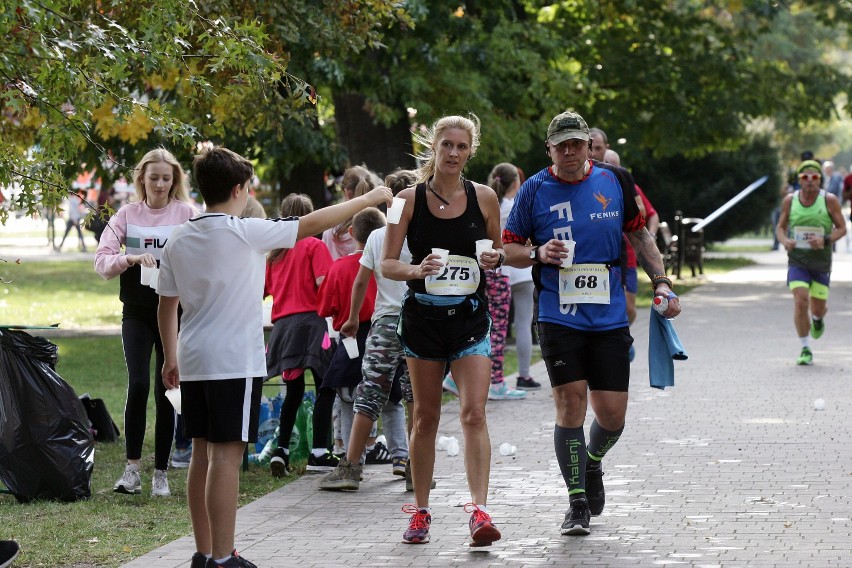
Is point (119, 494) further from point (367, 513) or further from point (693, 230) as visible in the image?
point (693, 230)

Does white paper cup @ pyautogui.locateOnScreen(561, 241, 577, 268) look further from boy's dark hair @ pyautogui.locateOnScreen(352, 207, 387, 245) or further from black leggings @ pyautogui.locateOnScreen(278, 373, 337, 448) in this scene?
black leggings @ pyautogui.locateOnScreen(278, 373, 337, 448)

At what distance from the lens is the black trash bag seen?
753cm

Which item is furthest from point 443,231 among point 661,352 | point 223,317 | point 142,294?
point 142,294

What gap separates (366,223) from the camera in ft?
26.9

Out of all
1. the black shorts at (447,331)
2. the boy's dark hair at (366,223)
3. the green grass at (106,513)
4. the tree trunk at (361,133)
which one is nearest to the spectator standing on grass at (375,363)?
the boy's dark hair at (366,223)

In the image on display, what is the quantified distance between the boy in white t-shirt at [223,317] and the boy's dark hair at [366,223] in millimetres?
2625

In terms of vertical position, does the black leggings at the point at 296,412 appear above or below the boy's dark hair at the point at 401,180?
below

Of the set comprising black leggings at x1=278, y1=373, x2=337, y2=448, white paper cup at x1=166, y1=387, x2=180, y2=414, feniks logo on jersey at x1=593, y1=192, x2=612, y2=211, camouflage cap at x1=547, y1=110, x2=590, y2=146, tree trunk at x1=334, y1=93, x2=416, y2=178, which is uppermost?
tree trunk at x1=334, y1=93, x2=416, y2=178

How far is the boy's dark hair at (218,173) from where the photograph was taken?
217 inches

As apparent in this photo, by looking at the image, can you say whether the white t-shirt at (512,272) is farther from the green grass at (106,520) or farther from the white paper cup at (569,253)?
the white paper cup at (569,253)

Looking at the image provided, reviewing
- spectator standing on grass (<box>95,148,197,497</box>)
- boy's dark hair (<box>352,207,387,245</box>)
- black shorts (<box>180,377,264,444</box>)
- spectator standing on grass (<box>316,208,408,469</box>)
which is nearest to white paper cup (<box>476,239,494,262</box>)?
black shorts (<box>180,377,264,444</box>)

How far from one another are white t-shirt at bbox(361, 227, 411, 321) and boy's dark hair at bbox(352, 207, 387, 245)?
17cm

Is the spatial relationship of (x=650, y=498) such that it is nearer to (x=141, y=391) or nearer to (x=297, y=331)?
(x=297, y=331)

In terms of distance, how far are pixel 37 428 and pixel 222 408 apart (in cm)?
253
